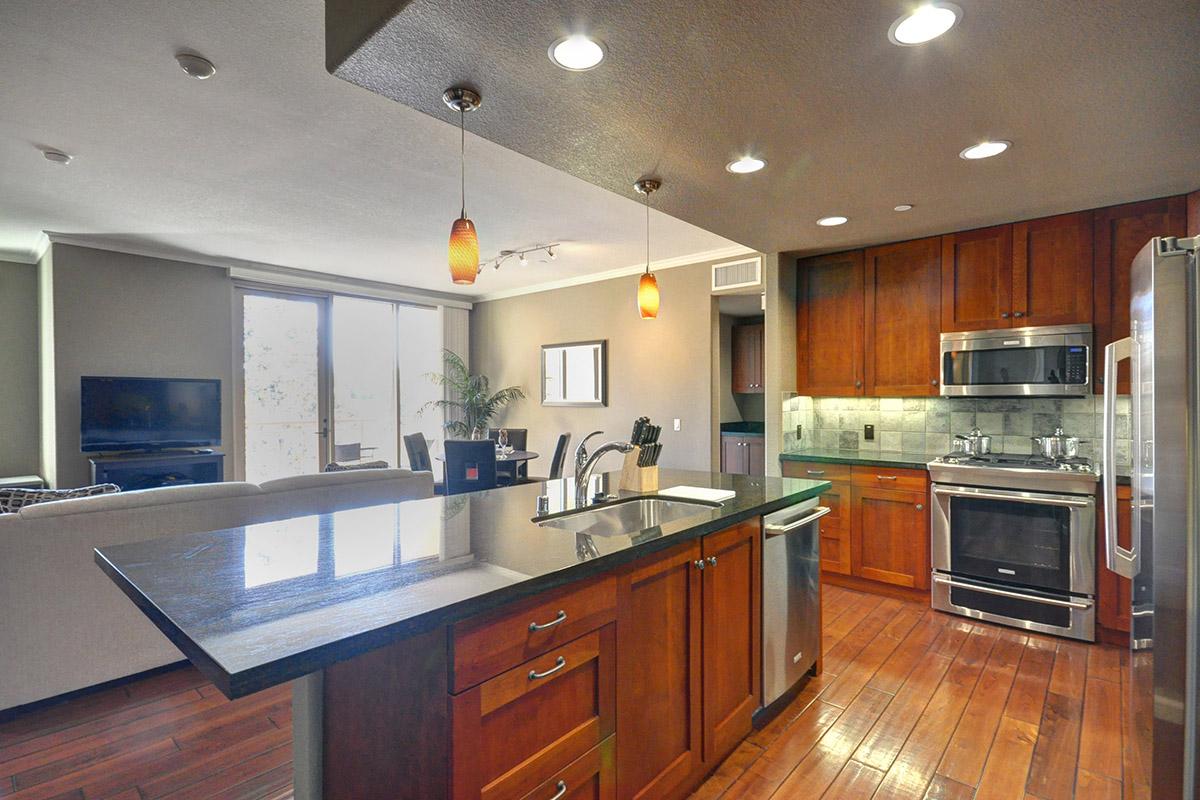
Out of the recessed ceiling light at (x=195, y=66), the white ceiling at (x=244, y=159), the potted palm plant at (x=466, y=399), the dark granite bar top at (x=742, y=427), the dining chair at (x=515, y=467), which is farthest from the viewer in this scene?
the potted palm plant at (x=466, y=399)

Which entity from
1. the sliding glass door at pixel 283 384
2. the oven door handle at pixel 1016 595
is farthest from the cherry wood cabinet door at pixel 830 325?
the sliding glass door at pixel 283 384

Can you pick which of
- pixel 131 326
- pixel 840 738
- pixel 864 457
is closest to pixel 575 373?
pixel 864 457

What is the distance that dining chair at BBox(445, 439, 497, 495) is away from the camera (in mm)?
4891

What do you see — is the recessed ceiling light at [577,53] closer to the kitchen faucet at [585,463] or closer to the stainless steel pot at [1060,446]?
the kitchen faucet at [585,463]

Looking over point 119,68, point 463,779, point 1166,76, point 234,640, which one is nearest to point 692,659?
point 463,779

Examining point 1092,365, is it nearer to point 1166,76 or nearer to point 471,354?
point 1166,76

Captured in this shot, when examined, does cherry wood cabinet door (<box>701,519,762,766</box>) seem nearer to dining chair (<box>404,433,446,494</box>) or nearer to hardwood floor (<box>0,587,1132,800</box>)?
hardwood floor (<box>0,587,1132,800</box>)

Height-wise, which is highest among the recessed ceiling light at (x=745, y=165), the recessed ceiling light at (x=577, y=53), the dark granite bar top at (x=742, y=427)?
the recessed ceiling light at (x=745, y=165)

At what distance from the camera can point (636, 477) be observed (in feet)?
8.14

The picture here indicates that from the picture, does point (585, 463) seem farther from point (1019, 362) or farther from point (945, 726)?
point (1019, 362)

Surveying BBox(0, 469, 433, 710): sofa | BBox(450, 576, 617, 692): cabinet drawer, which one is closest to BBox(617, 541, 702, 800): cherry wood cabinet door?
BBox(450, 576, 617, 692): cabinet drawer

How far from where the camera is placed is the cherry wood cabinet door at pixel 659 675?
1.58 meters

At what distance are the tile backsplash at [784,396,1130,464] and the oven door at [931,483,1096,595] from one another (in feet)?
1.98

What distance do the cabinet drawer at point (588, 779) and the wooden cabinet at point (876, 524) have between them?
9.32 feet
